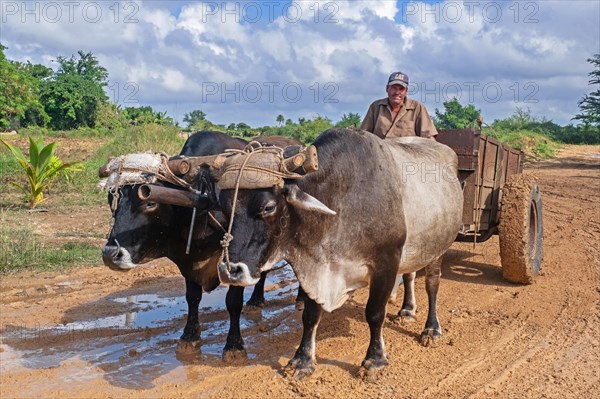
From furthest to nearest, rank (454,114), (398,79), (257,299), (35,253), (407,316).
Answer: (454,114) → (35,253) → (257,299) → (398,79) → (407,316)

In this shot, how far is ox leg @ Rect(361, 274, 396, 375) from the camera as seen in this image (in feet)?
15.9

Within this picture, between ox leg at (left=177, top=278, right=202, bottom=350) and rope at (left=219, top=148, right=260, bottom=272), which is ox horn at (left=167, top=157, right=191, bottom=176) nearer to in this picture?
rope at (left=219, top=148, right=260, bottom=272)

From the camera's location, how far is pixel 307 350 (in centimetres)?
496

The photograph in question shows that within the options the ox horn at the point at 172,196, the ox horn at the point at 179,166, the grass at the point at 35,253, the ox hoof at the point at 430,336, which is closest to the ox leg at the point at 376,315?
the ox hoof at the point at 430,336

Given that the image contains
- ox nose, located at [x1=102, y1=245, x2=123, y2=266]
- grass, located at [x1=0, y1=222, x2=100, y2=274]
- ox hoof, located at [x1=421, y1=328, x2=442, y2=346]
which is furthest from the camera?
grass, located at [x1=0, y1=222, x2=100, y2=274]

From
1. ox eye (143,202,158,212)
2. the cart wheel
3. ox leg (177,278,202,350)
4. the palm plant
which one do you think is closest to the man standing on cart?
the cart wheel

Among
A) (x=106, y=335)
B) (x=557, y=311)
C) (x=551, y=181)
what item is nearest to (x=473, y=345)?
(x=557, y=311)

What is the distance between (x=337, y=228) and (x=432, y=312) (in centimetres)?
181

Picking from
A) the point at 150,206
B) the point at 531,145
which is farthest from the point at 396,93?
the point at 531,145

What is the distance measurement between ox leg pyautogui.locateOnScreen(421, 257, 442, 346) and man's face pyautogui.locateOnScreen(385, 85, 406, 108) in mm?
1804

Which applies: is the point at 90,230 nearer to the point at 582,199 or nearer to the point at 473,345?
the point at 473,345

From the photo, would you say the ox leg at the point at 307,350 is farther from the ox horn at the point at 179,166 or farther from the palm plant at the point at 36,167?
the palm plant at the point at 36,167

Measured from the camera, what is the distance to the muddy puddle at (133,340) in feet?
16.1

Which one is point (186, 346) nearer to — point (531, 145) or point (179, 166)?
point (179, 166)
